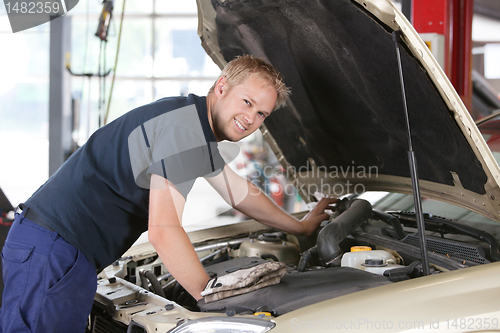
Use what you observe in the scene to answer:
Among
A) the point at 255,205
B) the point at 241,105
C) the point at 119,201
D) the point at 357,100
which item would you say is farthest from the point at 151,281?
the point at 357,100

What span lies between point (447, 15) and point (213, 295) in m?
3.64

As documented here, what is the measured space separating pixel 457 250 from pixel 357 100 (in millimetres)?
677

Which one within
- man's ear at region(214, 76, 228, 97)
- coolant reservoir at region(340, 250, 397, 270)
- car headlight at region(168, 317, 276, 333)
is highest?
man's ear at region(214, 76, 228, 97)

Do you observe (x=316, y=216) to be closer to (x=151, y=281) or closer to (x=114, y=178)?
(x=151, y=281)

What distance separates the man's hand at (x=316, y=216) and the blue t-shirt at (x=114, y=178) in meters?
0.78

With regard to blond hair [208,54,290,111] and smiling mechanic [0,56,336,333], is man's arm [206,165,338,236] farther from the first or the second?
blond hair [208,54,290,111]

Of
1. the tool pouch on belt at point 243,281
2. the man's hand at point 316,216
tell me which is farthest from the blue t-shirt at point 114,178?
the man's hand at point 316,216

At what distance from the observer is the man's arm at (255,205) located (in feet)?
6.37

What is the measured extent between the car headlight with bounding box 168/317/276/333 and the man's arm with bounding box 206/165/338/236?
0.91 metres

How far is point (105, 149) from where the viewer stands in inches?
55.6

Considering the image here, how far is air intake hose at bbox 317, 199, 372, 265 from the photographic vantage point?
168 cm

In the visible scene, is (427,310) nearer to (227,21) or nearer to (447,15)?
(227,21)

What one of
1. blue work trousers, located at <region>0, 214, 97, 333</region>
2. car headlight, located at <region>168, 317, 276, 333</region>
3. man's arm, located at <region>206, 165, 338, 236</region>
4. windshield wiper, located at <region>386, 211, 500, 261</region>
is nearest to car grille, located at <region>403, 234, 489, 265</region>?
windshield wiper, located at <region>386, 211, 500, 261</region>

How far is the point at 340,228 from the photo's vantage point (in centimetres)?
175
